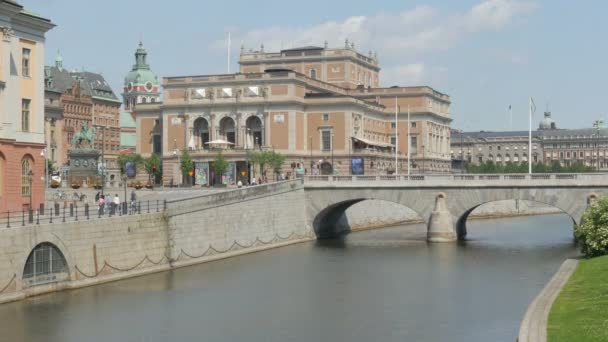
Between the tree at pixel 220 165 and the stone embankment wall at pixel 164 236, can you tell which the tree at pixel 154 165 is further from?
the stone embankment wall at pixel 164 236

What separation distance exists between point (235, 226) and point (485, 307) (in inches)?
1247

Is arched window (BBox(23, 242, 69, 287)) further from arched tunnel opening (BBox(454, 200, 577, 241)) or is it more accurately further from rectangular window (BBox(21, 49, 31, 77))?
arched tunnel opening (BBox(454, 200, 577, 241))

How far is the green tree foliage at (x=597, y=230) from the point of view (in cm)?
6438

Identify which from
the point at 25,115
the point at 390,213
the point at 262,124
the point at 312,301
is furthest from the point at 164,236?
the point at 262,124

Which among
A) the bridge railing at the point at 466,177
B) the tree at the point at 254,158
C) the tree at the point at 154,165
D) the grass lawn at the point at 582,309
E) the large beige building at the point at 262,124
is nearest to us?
the grass lawn at the point at 582,309

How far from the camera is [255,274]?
224 ft

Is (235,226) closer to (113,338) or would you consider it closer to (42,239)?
(42,239)

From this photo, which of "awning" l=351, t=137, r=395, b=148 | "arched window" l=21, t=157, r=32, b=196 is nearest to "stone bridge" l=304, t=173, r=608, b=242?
"arched window" l=21, t=157, r=32, b=196

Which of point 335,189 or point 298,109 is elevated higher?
point 298,109

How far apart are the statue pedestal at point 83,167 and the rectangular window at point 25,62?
162 ft

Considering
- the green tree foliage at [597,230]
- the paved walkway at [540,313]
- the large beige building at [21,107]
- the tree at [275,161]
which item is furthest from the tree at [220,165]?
the paved walkway at [540,313]

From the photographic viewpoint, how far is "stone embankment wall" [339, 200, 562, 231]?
361 feet

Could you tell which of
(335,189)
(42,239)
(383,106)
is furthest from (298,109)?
(42,239)

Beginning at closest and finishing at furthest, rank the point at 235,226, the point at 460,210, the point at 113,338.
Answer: the point at 113,338 < the point at 235,226 < the point at 460,210
